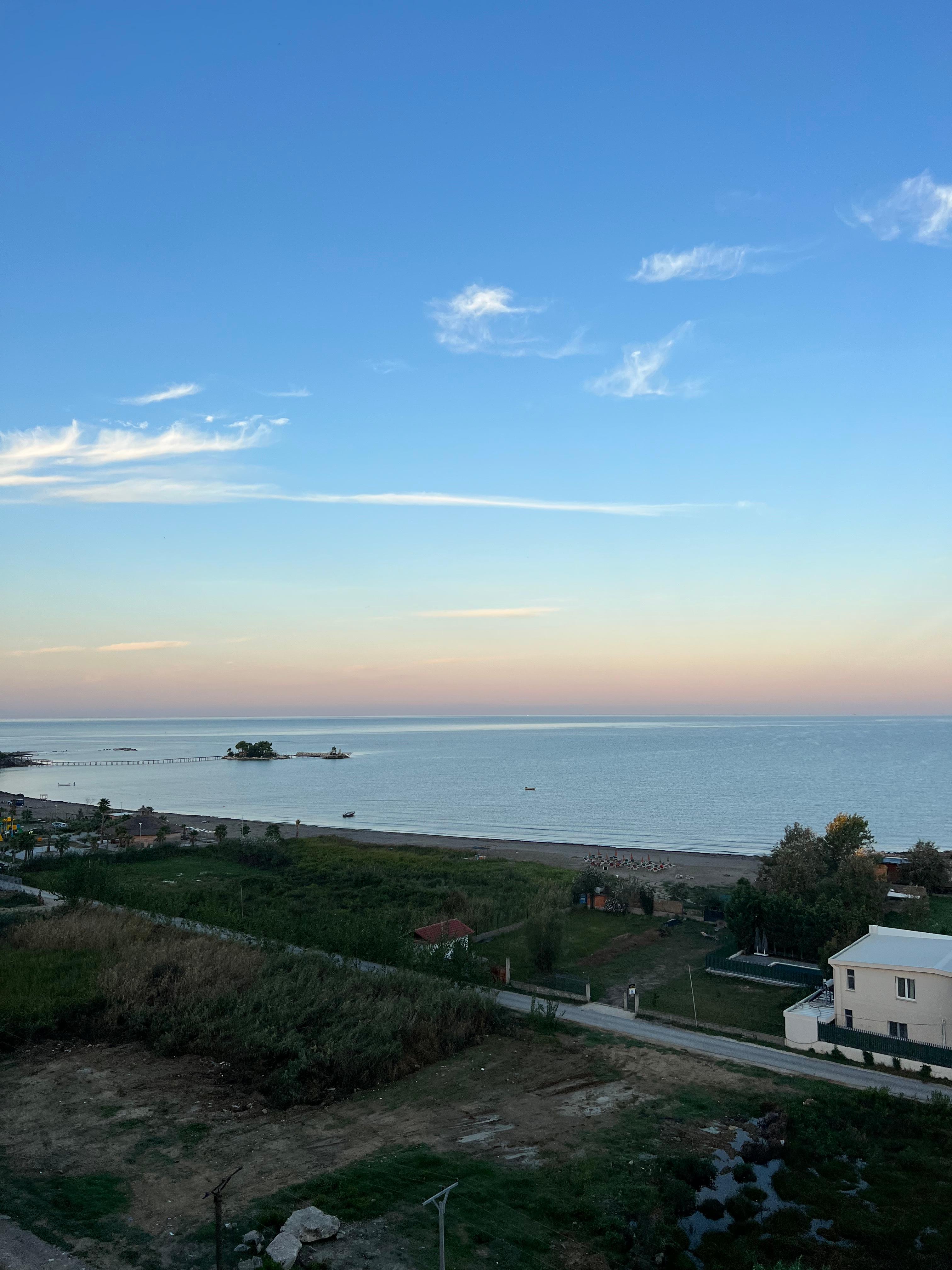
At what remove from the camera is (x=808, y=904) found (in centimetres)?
4234

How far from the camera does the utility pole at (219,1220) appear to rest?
12156 millimetres

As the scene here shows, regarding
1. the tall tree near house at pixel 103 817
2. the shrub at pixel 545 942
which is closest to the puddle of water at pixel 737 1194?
the shrub at pixel 545 942

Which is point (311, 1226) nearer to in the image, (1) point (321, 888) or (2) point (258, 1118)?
(2) point (258, 1118)

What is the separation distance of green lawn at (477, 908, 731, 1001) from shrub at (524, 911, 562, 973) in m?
0.70

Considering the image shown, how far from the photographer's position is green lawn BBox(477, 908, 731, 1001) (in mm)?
37344

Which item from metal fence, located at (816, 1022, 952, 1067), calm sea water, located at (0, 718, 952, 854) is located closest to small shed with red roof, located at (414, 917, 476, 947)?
metal fence, located at (816, 1022, 952, 1067)

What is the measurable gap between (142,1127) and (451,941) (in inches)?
736

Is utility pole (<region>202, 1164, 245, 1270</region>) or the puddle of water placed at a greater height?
utility pole (<region>202, 1164, 245, 1270</region>)

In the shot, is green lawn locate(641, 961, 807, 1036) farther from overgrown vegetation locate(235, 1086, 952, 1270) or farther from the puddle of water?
the puddle of water

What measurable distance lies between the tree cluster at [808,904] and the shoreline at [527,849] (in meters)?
8.07

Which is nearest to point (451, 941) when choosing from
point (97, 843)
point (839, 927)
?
point (839, 927)

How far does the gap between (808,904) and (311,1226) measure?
3345 cm

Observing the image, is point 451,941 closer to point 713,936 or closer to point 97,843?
point 713,936

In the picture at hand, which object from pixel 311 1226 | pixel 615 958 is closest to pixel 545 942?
pixel 615 958
